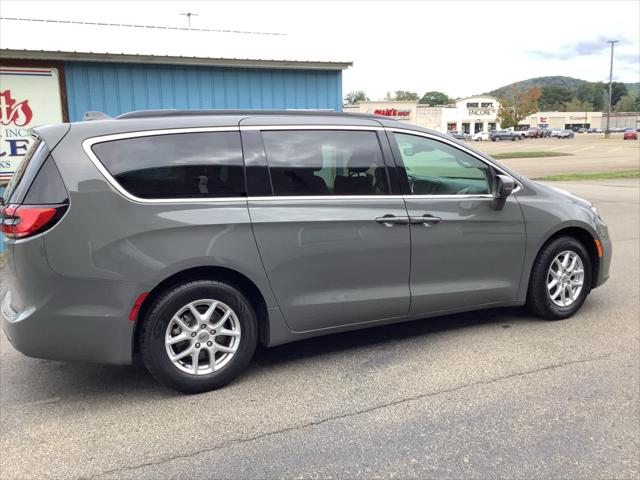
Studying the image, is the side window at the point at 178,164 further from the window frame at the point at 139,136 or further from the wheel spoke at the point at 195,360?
the wheel spoke at the point at 195,360

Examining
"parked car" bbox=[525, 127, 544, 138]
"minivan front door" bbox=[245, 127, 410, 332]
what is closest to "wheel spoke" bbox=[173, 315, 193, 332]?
"minivan front door" bbox=[245, 127, 410, 332]

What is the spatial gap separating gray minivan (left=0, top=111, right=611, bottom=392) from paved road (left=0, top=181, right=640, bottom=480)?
1.04 ft

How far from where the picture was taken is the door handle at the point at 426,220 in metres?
4.16

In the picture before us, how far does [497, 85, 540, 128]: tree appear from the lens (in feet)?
292

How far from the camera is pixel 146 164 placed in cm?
351

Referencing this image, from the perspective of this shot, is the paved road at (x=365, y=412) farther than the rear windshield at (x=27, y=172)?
No

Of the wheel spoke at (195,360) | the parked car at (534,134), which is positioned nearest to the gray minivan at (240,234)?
the wheel spoke at (195,360)

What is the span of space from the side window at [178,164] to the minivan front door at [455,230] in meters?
1.31

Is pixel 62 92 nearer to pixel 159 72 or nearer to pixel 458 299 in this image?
pixel 159 72

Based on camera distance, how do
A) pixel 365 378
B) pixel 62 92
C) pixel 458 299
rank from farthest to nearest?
pixel 62 92
pixel 458 299
pixel 365 378

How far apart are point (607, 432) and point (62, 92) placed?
7652 millimetres

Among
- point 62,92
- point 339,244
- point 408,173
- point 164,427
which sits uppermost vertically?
point 62,92

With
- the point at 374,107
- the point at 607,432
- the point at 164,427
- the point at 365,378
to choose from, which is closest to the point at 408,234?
the point at 365,378

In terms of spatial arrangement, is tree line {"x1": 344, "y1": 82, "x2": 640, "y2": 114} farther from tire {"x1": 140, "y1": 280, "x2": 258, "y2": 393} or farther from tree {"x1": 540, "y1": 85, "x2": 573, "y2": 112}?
tire {"x1": 140, "y1": 280, "x2": 258, "y2": 393}
